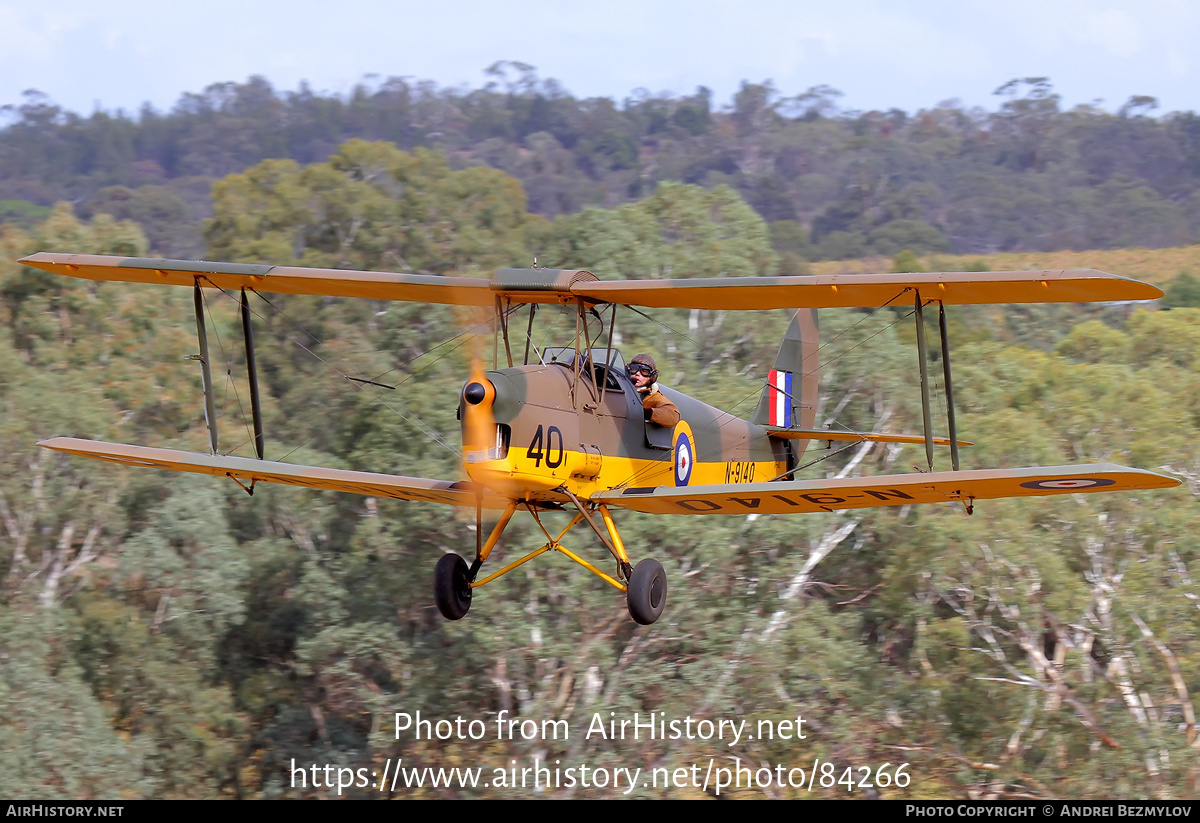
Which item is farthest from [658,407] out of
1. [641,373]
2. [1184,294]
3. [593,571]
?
[1184,294]

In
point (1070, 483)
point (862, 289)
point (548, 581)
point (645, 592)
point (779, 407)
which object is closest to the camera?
point (1070, 483)

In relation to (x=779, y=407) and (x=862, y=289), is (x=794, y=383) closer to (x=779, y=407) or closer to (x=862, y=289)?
(x=779, y=407)

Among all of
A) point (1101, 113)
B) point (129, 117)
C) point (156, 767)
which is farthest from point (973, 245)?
point (129, 117)

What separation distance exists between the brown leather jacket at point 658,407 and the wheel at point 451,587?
5.76ft

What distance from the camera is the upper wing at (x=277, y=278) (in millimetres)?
9844

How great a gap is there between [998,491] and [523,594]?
1354 cm

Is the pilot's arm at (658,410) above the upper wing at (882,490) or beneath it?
above

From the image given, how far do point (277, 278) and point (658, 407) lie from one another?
3132 millimetres

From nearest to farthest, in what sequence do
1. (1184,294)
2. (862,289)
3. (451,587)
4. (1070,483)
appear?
(1070,483) → (862,289) → (451,587) → (1184,294)

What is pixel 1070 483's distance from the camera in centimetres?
817

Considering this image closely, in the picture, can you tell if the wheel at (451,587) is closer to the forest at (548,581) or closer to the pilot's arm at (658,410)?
the pilot's arm at (658,410)

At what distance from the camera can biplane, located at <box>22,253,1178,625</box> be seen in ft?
27.3

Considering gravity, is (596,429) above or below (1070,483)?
above

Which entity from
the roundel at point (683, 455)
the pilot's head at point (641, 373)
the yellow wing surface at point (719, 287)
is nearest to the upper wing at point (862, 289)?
the yellow wing surface at point (719, 287)
